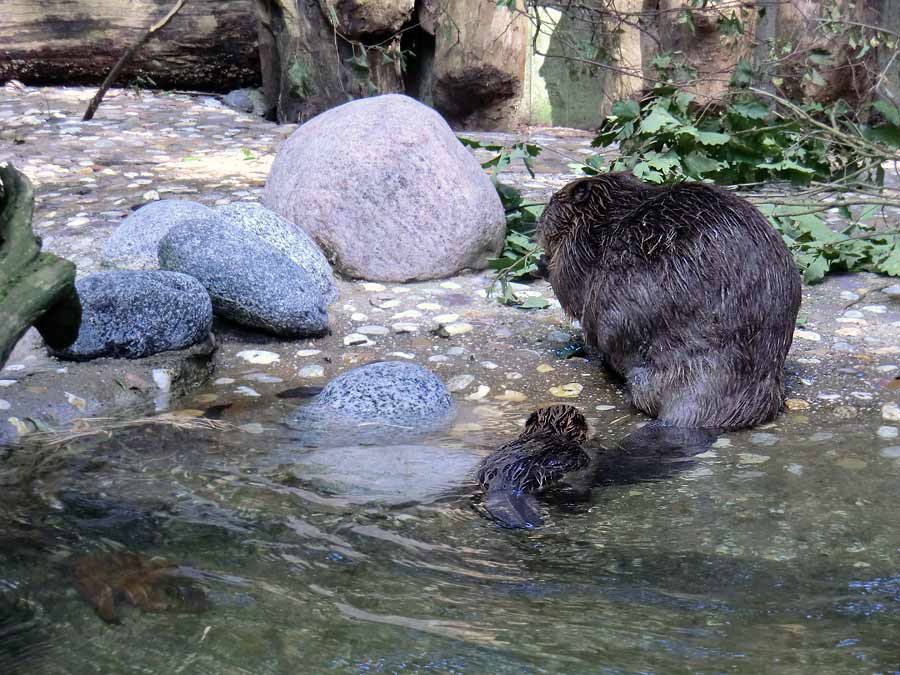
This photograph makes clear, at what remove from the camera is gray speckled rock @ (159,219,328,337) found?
4.85 metres

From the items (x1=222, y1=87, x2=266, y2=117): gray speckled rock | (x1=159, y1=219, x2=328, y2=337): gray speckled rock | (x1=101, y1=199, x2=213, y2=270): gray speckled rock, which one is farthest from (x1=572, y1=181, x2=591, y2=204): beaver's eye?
(x1=222, y1=87, x2=266, y2=117): gray speckled rock

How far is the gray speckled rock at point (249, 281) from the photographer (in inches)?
191

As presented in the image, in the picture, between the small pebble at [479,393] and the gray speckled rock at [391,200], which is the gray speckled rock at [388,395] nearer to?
the small pebble at [479,393]

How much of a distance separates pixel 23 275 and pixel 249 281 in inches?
62.8

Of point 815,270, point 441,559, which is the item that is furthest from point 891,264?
point 441,559

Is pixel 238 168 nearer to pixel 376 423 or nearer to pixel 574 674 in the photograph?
pixel 376 423

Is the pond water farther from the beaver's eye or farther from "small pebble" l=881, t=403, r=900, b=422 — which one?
the beaver's eye

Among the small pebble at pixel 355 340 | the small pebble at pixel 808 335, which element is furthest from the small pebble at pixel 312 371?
the small pebble at pixel 808 335

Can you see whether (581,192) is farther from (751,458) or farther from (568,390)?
(751,458)

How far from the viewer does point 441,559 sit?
9.52 ft

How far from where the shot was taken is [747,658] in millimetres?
2354

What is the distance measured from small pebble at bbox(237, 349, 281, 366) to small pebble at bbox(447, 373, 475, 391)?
0.82 m

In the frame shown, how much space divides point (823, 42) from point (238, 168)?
4.37m

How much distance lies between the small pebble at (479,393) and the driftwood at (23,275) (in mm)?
1597
